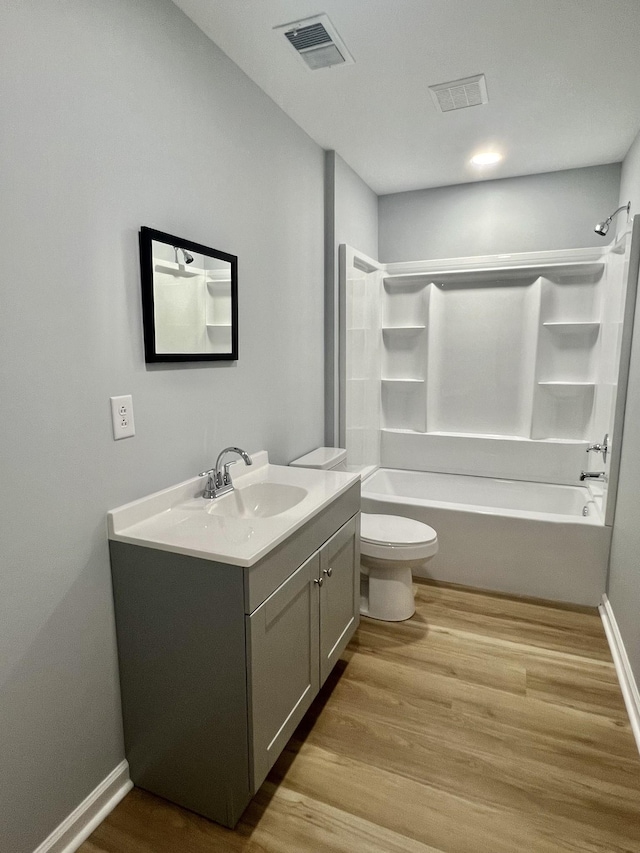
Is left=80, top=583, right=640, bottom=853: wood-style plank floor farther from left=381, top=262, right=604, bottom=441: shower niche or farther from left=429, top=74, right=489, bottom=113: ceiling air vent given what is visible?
left=429, top=74, right=489, bottom=113: ceiling air vent

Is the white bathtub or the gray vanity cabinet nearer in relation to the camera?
the gray vanity cabinet

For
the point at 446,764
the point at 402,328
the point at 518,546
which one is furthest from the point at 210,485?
the point at 402,328

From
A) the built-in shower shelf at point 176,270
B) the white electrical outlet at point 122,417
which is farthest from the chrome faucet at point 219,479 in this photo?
the built-in shower shelf at point 176,270

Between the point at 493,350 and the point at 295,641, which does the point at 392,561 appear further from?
the point at 493,350

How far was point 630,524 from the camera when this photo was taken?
231cm

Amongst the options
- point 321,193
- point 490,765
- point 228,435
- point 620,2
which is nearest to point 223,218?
point 228,435

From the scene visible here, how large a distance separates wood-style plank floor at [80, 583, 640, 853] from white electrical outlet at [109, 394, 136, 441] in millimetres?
1193

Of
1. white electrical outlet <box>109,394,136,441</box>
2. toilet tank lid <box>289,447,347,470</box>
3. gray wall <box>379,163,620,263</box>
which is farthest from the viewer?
gray wall <box>379,163,620,263</box>

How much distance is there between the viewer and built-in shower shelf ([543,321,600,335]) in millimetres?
3391

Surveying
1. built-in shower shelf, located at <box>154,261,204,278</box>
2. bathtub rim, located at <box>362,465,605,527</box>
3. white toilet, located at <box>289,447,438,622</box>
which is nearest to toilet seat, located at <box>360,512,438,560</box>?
white toilet, located at <box>289,447,438,622</box>

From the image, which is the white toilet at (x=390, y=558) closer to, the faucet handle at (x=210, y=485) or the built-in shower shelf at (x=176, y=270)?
the faucet handle at (x=210, y=485)

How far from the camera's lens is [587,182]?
3.28 meters

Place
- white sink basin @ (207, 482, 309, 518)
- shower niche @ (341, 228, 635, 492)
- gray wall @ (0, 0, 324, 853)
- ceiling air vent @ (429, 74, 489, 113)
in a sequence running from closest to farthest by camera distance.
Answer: gray wall @ (0, 0, 324, 853) < white sink basin @ (207, 482, 309, 518) < ceiling air vent @ (429, 74, 489, 113) < shower niche @ (341, 228, 635, 492)

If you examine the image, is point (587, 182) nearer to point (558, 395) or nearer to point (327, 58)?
point (558, 395)
